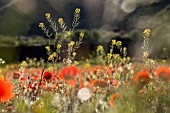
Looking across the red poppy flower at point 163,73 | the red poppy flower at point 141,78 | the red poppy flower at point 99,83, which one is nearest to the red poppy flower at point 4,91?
the red poppy flower at point 141,78

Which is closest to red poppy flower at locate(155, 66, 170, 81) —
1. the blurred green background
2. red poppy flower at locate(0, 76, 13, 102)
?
red poppy flower at locate(0, 76, 13, 102)

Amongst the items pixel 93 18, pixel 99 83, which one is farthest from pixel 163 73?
pixel 93 18

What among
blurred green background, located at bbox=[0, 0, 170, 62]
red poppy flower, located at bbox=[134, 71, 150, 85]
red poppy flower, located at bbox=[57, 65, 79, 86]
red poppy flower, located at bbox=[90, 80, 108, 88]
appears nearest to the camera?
red poppy flower, located at bbox=[134, 71, 150, 85]

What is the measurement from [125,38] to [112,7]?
516cm

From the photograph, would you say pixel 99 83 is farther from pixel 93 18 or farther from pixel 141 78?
pixel 93 18

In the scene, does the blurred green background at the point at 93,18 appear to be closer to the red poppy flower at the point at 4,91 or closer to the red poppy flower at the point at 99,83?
the red poppy flower at the point at 99,83

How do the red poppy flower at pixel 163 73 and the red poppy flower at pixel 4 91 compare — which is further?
the red poppy flower at pixel 163 73

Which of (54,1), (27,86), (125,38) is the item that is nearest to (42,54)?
(125,38)

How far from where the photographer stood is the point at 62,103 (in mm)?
2713

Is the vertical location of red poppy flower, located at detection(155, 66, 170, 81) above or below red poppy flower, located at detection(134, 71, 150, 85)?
above

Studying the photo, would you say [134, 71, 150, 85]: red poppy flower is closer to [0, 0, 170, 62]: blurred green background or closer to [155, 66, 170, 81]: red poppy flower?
[155, 66, 170, 81]: red poppy flower

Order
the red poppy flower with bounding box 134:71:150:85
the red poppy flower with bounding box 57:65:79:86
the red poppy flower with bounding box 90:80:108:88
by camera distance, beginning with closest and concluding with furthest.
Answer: the red poppy flower with bounding box 134:71:150:85, the red poppy flower with bounding box 57:65:79:86, the red poppy flower with bounding box 90:80:108:88

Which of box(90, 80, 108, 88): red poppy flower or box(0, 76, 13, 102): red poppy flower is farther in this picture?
box(90, 80, 108, 88): red poppy flower

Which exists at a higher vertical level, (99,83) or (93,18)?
(93,18)
